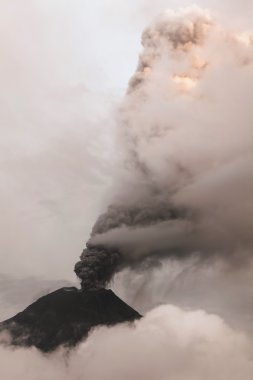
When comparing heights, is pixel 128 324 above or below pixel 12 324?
above

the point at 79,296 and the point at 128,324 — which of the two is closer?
the point at 79,296

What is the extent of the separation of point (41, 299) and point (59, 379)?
72.4 feet

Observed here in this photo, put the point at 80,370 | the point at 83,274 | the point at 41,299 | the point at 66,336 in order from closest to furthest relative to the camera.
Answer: the point at 83,274 → the point at 66,336 → the point at 41,299 → the point at 80,370

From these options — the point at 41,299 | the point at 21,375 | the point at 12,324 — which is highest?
the point at 41,299

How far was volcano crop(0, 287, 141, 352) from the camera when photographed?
333ft

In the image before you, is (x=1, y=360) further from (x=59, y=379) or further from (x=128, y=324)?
(x=128, y=324)

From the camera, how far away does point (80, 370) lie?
120 metres

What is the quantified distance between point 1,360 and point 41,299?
2072cm

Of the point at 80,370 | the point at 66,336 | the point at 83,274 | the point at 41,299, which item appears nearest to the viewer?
the point at 83,274

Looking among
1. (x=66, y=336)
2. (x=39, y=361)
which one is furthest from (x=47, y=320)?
(x=39, y=361)

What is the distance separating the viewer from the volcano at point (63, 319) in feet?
333

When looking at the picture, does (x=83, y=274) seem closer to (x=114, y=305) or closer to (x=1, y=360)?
(x=114, y=305)

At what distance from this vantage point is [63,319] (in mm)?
102062

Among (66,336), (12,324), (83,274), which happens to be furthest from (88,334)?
(83,274)
